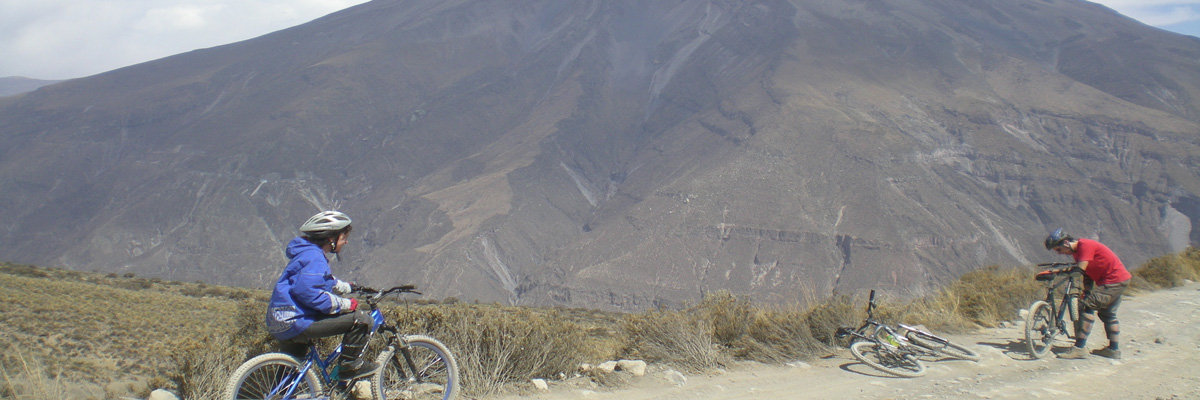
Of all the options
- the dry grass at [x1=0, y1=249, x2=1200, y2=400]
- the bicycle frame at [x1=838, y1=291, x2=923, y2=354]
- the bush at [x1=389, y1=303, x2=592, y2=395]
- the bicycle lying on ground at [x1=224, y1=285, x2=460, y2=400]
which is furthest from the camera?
the bicycle frame at [x1=838, y1=291, x2=923, y2=354]

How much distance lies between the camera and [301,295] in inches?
153

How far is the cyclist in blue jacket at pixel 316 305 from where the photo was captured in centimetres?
391

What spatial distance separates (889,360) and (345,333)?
4.60m

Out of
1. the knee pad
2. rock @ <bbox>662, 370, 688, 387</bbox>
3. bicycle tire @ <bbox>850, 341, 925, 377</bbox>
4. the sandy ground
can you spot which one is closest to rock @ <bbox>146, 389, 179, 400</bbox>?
the sandy ground

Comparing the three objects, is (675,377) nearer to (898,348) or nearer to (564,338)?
(564,338)

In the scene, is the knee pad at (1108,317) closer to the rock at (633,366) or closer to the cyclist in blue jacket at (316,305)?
the rock at (633,366)

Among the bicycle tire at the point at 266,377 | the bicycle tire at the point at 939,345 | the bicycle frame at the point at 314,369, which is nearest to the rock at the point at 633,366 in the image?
the bicycle frame at the point at 314,369

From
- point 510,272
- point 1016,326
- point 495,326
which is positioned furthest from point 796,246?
point 495,326

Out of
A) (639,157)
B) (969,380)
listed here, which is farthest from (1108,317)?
(639,157)

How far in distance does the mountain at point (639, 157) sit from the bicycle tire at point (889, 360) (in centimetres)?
4480

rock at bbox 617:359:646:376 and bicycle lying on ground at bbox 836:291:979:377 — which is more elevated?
bicycle lying on ground at bbox 836:291:979:377

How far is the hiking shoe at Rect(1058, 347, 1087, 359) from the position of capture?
6.74 m

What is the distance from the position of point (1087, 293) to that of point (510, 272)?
191ft

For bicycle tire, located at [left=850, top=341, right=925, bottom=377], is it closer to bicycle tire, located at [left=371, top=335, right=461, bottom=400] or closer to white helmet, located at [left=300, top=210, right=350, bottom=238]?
bicycle tire, located at [left=371, top=335, right=461, bottom=400]
